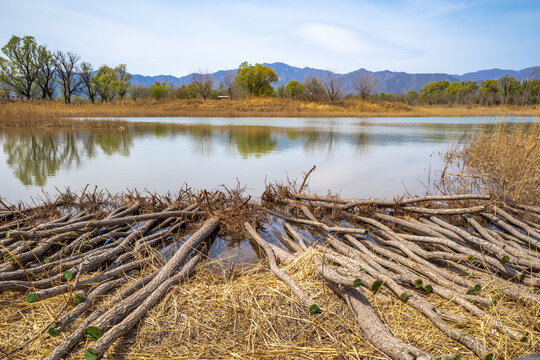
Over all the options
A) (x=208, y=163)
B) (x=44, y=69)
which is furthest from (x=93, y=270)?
(x=44, y=69)

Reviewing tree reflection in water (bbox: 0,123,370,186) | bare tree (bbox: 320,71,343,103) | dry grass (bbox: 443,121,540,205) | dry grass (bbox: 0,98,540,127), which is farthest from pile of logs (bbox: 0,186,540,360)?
bare tree (bbox: 320,71,343,103)

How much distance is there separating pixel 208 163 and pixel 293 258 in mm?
6658

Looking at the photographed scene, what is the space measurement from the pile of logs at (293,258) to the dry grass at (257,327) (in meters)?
0.07

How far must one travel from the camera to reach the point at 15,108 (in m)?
17.4

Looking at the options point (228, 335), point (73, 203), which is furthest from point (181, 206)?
point (228, 335)

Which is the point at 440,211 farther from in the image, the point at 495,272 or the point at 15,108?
the point at 15,108

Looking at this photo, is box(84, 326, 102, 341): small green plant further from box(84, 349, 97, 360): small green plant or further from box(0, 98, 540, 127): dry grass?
box(0, 98, 540, 127): dry grass

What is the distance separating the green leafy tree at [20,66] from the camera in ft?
141

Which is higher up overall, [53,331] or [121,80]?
[121,80]

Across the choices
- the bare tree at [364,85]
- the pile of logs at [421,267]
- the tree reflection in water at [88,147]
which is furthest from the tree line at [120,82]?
the pile of logs at [421,267]

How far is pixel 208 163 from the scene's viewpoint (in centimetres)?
935

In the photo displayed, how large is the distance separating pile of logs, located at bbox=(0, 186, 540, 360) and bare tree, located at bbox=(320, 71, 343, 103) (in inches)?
1479

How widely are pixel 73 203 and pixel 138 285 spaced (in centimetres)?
314

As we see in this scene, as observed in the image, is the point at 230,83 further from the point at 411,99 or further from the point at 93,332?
the point at 93,332
